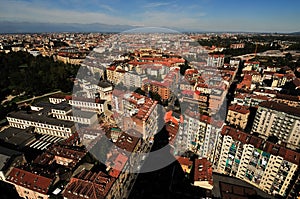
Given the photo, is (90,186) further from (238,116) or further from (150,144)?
(238,116)

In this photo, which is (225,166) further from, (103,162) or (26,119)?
(26,119)

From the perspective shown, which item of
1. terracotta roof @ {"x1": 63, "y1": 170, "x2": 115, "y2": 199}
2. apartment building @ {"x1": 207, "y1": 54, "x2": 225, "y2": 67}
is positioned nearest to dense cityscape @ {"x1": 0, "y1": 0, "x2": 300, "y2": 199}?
terracotta roof @ {"x1": 63, "y1": 170, "x2": 115, "y2": 199}

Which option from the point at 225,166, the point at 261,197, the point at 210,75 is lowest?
the point at 261,197

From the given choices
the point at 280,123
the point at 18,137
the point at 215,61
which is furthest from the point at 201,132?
the point at 215,61

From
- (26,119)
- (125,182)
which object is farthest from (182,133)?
(26,119)

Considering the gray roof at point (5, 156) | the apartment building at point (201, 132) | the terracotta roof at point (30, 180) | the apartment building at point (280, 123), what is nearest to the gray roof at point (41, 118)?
the gray roof at point (5, 156)

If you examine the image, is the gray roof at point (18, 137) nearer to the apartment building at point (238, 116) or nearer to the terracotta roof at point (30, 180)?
the terracotta roof at point (30, 180)

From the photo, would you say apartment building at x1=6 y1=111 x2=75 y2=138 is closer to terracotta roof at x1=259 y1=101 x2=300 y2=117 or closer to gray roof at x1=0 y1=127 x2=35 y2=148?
gray roof at x1=0 y1=127 x2=35 y2=148

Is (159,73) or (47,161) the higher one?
(159,73)

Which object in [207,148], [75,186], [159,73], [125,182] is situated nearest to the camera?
[75,186]
